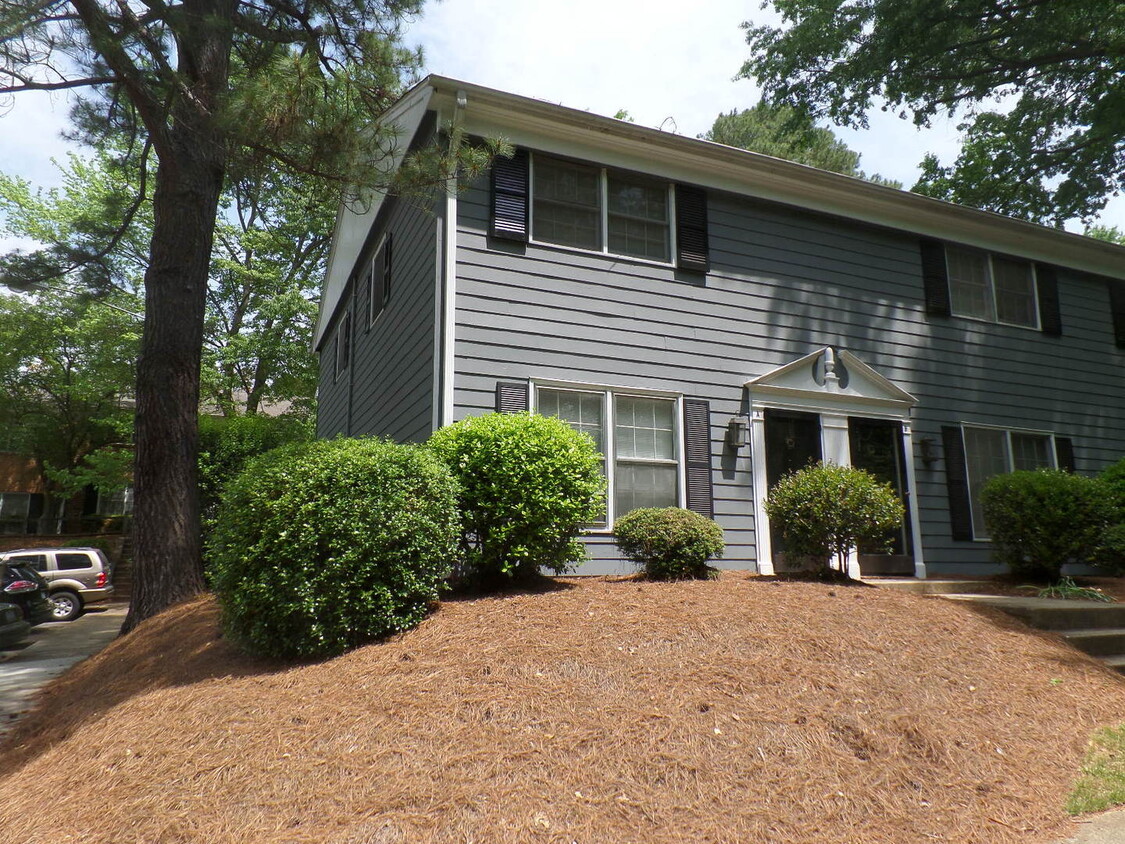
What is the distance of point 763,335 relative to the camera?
9.48m

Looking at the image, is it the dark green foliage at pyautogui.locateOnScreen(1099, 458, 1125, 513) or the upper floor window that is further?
the upper floor window

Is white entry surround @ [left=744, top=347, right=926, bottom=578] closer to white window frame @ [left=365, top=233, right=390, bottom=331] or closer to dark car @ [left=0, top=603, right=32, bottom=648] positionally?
white window frame @ [left=365, top=233, right=390, bottom=331]

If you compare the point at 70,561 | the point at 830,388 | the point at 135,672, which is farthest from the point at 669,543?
the point at 70,561

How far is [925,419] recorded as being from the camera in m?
10.3

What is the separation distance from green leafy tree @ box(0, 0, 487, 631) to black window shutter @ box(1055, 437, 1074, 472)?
367 inches

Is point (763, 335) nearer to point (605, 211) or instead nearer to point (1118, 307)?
point (605, 211)

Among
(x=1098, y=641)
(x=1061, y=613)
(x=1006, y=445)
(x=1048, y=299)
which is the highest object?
(x=1048, y=299)

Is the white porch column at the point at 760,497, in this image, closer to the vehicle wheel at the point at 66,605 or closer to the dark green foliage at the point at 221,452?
the dark green foliage at the point at 221,452

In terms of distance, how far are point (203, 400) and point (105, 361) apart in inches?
117

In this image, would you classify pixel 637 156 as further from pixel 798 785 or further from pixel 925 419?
pixel 798 785

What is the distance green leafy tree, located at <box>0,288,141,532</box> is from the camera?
2144 cm

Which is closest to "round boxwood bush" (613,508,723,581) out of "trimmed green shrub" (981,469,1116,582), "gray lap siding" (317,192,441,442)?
"gray lap siding" (317,192,441,442)

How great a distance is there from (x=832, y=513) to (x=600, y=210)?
422cm

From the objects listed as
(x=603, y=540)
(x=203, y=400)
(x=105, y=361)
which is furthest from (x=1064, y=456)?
(x=105, y=361)
